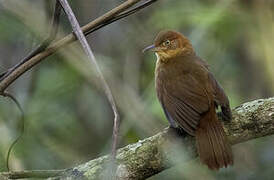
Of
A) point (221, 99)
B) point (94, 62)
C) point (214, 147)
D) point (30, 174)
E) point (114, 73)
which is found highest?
point (94, 62)

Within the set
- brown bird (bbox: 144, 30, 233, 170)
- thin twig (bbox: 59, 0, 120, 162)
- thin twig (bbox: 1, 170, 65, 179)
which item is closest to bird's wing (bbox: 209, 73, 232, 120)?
brown bird (bbox: 144, 30, 233, 170)

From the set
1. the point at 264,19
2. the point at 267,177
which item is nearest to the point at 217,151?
the point at 267,177

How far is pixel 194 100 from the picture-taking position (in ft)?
12.2

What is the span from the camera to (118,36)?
604 cm

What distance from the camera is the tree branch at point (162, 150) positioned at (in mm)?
3027

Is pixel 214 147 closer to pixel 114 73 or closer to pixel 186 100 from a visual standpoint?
pixel 186 100

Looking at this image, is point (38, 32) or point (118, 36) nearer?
point (38, 32)

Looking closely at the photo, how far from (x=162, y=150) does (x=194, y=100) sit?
0.67 metres

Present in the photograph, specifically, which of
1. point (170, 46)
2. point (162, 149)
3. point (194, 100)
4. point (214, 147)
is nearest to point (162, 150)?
point (162, 149)

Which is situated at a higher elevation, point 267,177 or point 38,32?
point 38,32

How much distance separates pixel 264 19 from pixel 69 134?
2.15 meters

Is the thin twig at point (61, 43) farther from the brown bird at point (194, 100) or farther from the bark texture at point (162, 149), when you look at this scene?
the brown bird at point (194, 100)

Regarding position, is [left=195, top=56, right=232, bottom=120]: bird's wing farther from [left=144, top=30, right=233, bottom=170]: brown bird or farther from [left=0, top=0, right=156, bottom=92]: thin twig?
[left=0, top=0, right=156, bottom=92]: thin twig

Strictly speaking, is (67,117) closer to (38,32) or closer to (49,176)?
(38,32)
